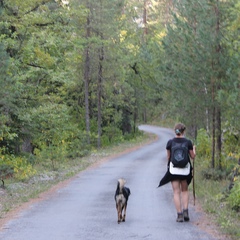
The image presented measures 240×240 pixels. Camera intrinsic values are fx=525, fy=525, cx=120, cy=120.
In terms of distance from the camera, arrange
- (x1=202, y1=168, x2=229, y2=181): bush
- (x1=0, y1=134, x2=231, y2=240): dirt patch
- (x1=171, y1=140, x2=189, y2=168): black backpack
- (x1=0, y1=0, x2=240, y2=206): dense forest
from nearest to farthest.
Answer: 1. (x1=0, y1=134, x2=231, y2=240): dirt patch
2. (x1=171, y1=140, x2=189, y2=168): black backpack
3. (x1=0, y1=0, x2=240, y2=206): dense forest
4. (x1=202, y1=168, x2=229, y2=181): bush

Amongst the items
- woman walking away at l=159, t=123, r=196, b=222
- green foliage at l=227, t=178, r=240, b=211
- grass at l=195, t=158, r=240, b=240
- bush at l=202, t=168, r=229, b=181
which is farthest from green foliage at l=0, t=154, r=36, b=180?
woman walking away at l=159, t=123, r=196, b=222

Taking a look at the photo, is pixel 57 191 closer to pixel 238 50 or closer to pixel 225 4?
pixel 238 50

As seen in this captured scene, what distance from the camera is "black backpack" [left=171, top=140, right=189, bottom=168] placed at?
31.7 ft

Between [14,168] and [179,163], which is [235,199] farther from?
[14,168]

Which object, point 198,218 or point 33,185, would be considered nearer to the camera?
point 198,218

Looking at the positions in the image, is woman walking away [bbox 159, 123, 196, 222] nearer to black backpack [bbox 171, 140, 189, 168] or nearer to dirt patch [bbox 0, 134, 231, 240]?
black backpack [bbox 171, 140, 189, 168]

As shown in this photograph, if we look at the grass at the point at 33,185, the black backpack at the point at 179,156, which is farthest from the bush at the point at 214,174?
the black backpack at the point at 179,156

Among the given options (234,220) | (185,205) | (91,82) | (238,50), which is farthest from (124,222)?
(91,82)

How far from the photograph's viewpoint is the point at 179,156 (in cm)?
965

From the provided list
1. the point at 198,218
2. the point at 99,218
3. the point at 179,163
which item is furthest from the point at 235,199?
the point at 99,218

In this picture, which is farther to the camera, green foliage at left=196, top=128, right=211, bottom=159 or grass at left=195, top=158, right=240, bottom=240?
green foliage at left=196, top=128, right=211, bottom=159

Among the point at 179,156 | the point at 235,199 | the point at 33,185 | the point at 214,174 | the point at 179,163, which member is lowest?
the point at 33,185

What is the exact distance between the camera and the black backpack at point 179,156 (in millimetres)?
9656

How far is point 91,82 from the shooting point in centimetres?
4206
